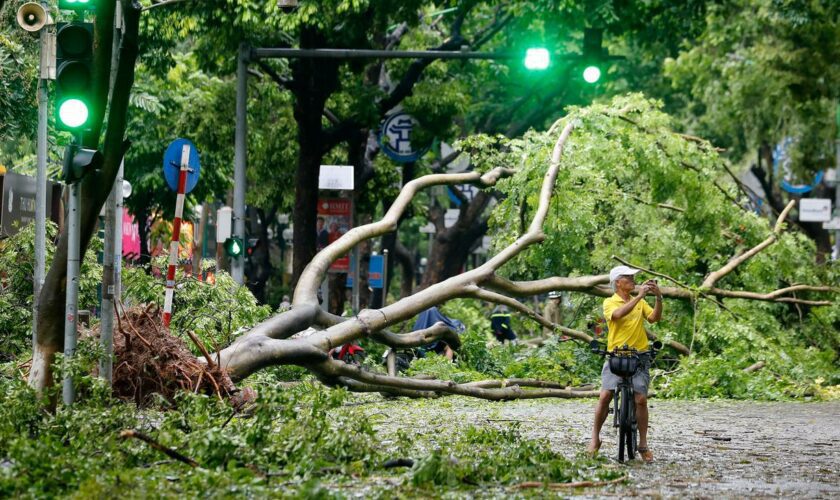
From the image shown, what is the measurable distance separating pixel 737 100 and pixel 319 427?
24.8 meters

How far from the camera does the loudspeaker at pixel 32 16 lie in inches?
707

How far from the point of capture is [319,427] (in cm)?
1030

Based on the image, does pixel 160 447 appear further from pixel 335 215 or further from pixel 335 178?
pixel 335 215

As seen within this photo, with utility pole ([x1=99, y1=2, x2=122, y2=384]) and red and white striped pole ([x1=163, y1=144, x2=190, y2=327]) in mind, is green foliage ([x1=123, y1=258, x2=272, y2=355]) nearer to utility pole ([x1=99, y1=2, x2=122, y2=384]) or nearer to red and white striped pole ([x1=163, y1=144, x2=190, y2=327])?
red and white striped pole ([x1=163, y1=144, x2=190, y2=327])

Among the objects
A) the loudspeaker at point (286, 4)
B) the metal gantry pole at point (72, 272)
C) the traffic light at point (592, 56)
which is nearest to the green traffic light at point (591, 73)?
the traffic light at point (592, 56)

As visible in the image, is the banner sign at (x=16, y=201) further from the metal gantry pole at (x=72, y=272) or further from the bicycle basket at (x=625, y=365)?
the bicycle basket at (x=625, y=365)

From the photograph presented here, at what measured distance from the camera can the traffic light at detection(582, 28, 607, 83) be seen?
20.9 meters

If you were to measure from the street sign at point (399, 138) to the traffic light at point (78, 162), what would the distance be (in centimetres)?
1741

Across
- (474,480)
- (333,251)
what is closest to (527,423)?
(333,251)

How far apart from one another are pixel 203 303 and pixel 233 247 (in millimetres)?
4822

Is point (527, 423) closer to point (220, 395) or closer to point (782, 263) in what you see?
point (220, 395)

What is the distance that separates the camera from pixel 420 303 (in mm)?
17562

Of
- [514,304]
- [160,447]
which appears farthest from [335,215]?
[160,447]

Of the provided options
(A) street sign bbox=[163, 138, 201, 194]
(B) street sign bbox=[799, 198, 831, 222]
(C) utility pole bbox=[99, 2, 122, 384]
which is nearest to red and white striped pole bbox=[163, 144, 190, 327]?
(A) street sign bbox=[163, 138, 201, 194]
